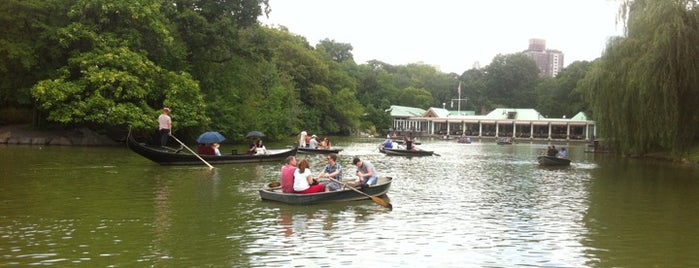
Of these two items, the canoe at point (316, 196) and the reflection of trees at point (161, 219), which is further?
the canoe at point (316, 196)

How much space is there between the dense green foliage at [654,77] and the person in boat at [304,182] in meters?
18.9

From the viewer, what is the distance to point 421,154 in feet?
113

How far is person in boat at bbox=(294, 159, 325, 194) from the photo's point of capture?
43.2 feet

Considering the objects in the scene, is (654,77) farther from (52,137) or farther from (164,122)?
(52,137)

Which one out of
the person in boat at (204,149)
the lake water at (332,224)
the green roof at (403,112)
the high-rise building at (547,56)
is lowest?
the lake water at (332,224)

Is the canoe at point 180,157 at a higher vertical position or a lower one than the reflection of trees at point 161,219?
higher

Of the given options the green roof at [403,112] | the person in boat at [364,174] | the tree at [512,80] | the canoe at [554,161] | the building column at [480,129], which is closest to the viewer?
the person in boat at [364,174]

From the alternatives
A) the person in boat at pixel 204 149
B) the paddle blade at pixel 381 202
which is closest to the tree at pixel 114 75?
the person in boat at pixel 204 149

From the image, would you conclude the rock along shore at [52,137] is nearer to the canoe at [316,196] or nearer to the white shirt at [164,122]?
the white shirt at [164,122]

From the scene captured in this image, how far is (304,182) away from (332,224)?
2.33 m

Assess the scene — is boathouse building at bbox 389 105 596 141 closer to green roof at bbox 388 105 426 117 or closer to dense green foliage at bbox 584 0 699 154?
green roof at bbox 388 105 426 117

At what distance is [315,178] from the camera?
46.0ft

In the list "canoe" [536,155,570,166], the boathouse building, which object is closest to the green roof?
the boathouse building

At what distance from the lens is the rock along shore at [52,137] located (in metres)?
32.1
